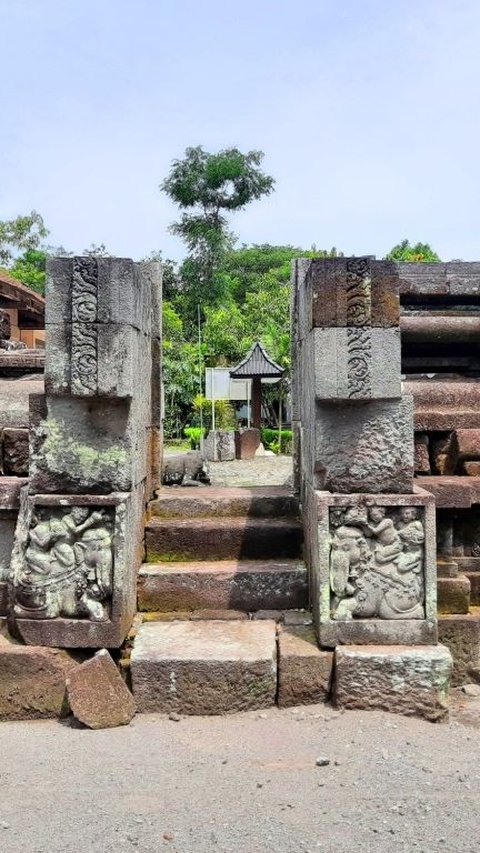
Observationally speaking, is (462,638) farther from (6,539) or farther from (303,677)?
(6,539)

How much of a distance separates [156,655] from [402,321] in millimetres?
3098

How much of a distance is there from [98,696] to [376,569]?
1.49m

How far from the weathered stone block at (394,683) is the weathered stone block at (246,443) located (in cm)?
1374

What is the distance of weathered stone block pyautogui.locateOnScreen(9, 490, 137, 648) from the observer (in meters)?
3.45

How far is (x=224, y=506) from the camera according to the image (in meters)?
4.64

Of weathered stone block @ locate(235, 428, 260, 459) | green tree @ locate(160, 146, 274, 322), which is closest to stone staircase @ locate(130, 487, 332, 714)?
weathered stone block @ locate(235, 428, 260, 459)

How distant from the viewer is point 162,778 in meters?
2.68

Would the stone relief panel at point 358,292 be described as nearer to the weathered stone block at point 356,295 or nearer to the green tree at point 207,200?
the weathered stone block at point 356,295

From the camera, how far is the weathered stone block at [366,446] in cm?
363

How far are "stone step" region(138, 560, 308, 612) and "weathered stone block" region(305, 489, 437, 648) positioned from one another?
53 cm

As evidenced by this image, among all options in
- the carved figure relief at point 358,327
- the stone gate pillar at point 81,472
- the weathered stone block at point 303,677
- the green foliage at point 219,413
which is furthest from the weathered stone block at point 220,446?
the weathered stone block at point 303,677

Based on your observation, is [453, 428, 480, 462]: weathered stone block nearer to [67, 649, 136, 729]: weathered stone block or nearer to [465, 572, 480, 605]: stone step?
[465, 572, 480, 605]: stone step

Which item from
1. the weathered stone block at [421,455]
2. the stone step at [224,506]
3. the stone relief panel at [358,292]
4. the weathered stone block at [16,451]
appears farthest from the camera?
the stone step at [224,506]

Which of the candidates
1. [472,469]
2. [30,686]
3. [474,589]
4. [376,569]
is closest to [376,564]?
[376,569]
